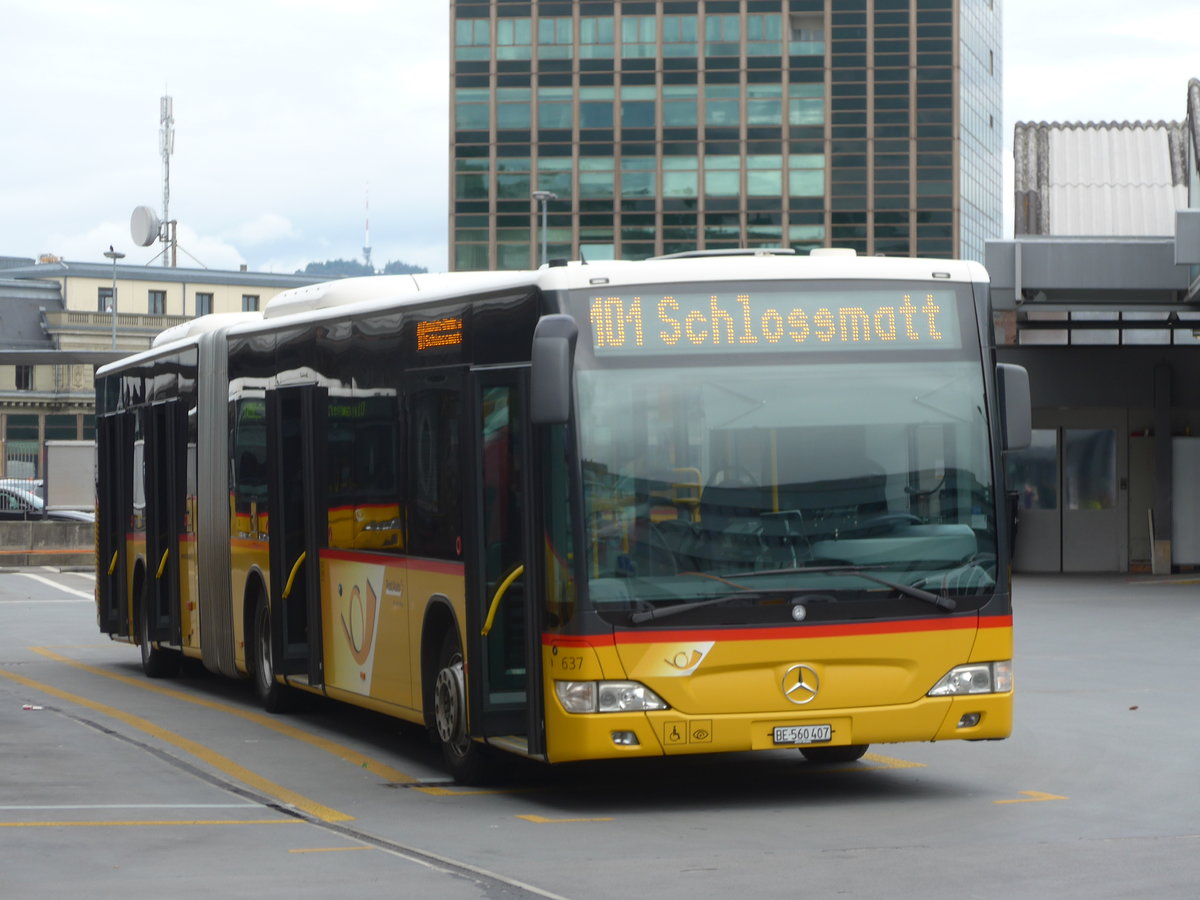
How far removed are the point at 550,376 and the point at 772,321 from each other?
1407mm

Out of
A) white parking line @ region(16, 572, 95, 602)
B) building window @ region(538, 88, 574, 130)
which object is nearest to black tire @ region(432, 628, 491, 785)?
white parking line @ region(16, 572, 95, 602)

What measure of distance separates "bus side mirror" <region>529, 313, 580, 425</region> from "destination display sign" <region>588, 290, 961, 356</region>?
509 millimetres

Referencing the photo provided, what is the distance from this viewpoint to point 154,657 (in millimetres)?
19594

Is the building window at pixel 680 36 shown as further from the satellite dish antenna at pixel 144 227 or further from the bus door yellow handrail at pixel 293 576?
the bus door yellow handrail at pixel 293 576

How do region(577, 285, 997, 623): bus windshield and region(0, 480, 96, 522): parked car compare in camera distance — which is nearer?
region(577, 285, 997, 623): bus windshield

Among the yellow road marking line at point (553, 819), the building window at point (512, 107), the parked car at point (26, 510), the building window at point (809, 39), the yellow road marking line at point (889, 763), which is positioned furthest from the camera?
the building window at point (809, 39)

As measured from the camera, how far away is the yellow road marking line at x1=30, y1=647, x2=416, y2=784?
12531 millimetres

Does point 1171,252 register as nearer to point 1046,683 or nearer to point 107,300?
point 1046,683

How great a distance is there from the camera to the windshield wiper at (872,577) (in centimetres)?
1059

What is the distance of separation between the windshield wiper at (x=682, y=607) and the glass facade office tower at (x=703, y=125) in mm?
93835

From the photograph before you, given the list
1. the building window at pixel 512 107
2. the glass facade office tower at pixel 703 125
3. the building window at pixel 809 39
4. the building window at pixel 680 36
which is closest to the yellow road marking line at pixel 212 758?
the glass facade office tower at pixel 703 125

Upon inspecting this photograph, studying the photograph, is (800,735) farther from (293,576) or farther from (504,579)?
(293,576)

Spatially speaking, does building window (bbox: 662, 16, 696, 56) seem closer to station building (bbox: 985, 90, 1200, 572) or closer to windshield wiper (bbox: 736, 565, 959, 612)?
station building (bbox: 985, 90, 1200, 572)

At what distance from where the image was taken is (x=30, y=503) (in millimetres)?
51594
